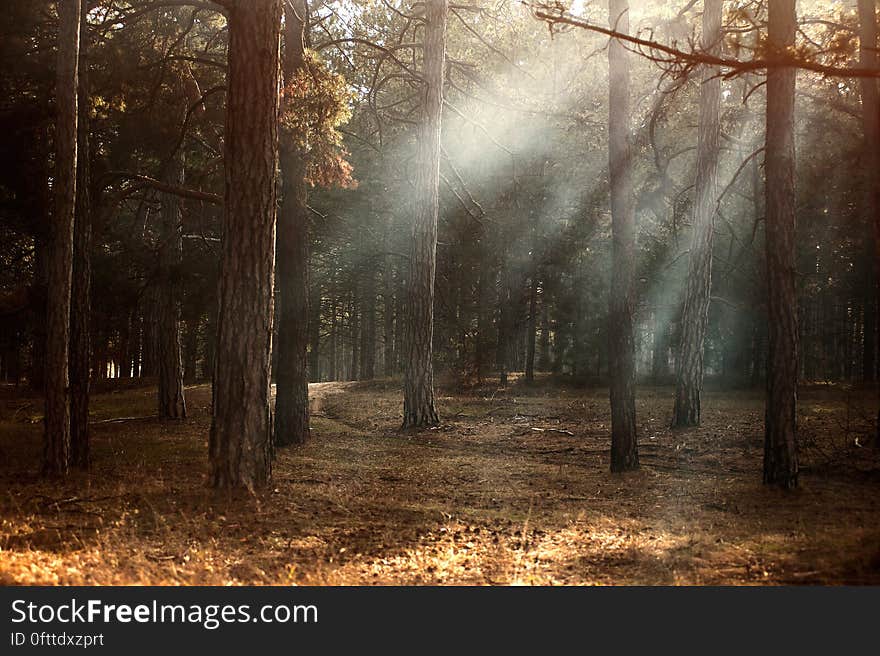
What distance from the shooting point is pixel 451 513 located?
28.0 feet

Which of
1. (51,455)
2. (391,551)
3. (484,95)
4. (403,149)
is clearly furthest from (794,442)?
(403,149)

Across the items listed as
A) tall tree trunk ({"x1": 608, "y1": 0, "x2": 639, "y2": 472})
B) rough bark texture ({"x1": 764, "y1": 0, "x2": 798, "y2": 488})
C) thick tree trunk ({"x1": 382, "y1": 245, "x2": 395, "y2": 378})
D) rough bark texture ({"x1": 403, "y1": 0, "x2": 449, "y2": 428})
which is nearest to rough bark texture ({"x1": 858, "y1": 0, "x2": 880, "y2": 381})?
rough bark texture ({"x1": 764, "y1": 0, "x2": 798, "y2": 488})

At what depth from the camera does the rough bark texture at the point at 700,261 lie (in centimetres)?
1568

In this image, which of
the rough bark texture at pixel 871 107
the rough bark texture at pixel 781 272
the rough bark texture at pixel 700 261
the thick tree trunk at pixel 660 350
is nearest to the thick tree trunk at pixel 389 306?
the thick tree trunk at pixel 660 350

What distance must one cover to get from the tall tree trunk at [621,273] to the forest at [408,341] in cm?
5

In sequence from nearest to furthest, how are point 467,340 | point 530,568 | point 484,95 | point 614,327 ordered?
1. point 530,568
2. point 614,327
3. point 484,95
4. point 467,340

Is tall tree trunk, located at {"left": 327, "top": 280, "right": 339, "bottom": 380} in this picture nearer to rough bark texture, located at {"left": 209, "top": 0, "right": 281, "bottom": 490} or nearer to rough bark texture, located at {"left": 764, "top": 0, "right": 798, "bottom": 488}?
rough bark texture, located at {"left": 209, "top": 0, "right": 281, "bottom": 490}

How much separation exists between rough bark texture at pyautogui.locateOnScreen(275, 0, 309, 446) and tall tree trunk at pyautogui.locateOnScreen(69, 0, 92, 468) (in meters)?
3.62

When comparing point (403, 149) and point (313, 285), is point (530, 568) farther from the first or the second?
point (313, 285)

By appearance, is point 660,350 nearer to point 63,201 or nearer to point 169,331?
point 169,331

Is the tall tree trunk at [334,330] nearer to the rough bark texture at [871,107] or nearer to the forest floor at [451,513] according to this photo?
the forest floor at [451,513]

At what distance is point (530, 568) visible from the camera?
615cm

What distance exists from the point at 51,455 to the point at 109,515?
3164mm
